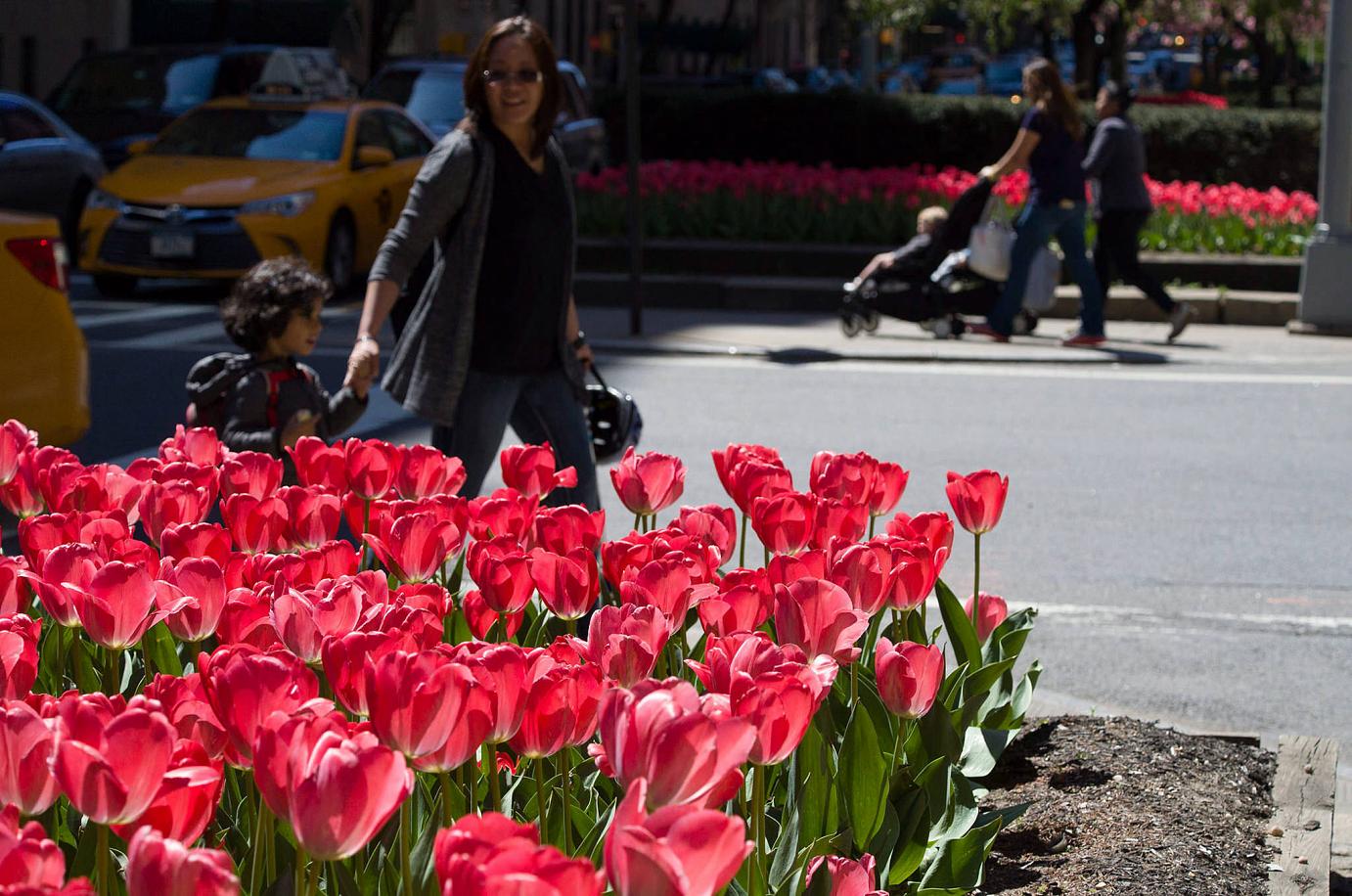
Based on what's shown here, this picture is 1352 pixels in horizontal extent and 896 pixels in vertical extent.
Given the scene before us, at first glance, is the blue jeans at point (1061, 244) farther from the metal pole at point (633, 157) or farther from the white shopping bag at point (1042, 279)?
the metal pole at point (633, 157)

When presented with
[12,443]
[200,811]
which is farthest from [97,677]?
[200,811]

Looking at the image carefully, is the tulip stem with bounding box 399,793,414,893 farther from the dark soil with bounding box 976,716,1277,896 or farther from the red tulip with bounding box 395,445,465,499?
the dark soil with bounding box 976,716,1277,896

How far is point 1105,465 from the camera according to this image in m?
9.62

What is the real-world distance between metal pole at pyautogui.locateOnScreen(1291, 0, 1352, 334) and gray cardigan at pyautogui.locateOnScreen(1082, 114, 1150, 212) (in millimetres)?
1285

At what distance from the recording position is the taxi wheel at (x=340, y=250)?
16.4 m

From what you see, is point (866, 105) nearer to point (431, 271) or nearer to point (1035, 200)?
point (1035, 200)

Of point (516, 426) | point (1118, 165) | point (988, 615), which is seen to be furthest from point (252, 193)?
point (988, 615)

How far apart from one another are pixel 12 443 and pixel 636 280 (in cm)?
1115

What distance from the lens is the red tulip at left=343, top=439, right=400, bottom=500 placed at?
11.3ft

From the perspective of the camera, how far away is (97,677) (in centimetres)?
306

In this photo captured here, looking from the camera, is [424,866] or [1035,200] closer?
[424,866]

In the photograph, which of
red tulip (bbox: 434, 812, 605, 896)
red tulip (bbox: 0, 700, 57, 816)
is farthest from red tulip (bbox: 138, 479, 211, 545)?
red tulip (bbox: 434, 812, 605, 896)

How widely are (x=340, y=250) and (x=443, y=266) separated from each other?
37.5 feet

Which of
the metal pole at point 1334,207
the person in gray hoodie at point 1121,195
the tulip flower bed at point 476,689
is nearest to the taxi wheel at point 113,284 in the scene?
the person in gray hoodie at point 1121,195
